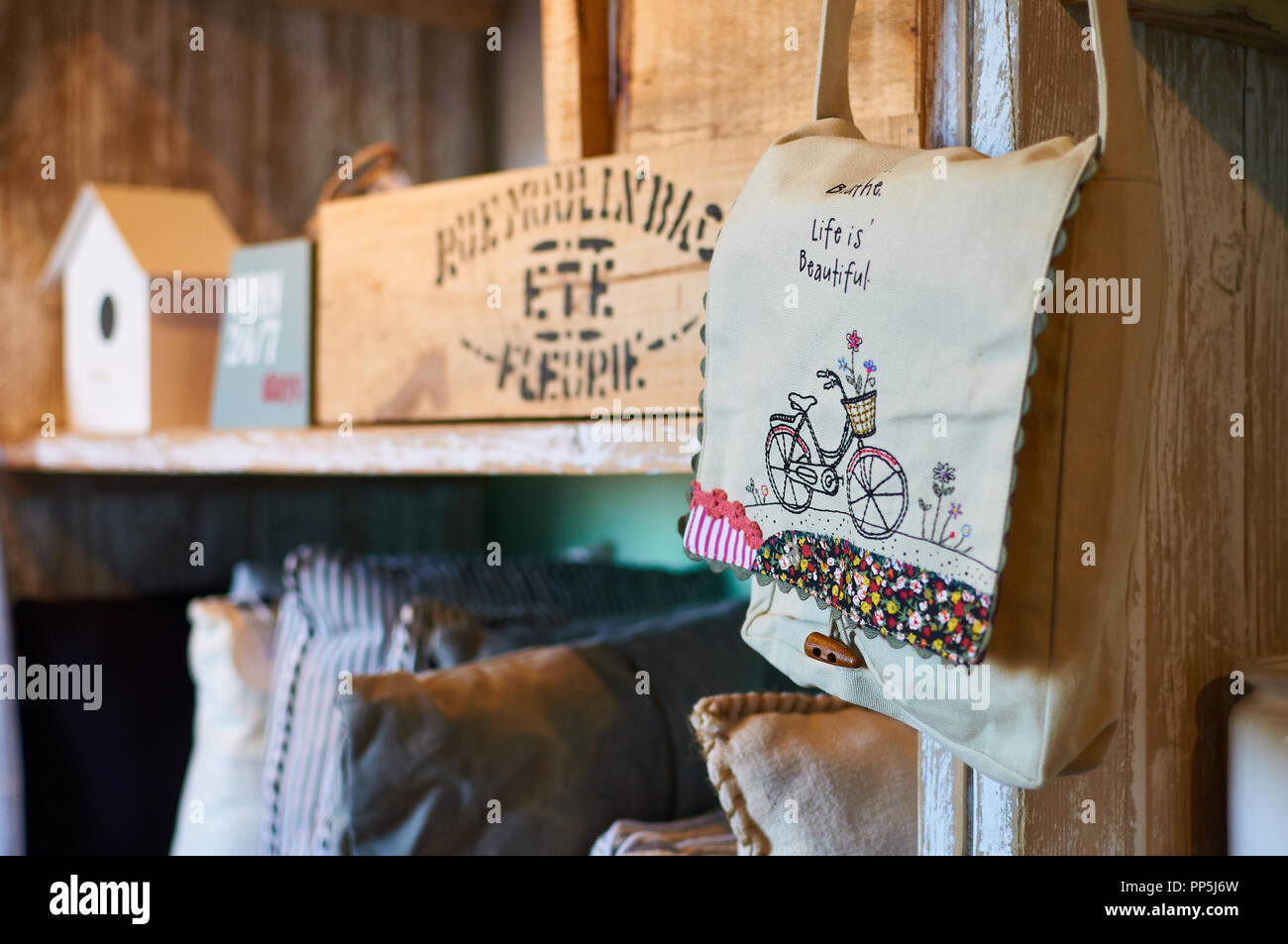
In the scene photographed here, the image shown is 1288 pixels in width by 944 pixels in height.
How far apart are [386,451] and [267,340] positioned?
309mm

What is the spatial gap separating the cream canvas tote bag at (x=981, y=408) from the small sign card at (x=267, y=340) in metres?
0.85

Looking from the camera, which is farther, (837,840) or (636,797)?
(636,797)

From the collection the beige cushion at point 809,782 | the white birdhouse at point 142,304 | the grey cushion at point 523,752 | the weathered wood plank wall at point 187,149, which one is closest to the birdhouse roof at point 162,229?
the white birdhouse at point 142,304

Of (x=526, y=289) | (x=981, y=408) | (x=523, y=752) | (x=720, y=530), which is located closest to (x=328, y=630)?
(x=523, y=752)

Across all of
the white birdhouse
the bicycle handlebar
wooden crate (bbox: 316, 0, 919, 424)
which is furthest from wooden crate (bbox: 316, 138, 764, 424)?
the white birdhouse

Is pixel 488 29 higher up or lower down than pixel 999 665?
higher up

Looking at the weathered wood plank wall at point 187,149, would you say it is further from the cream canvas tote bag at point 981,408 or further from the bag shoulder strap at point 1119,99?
the bag shoulder strap at point 1119,99

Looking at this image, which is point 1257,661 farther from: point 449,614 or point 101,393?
point 101,393

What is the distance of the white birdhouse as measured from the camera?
1675 mm

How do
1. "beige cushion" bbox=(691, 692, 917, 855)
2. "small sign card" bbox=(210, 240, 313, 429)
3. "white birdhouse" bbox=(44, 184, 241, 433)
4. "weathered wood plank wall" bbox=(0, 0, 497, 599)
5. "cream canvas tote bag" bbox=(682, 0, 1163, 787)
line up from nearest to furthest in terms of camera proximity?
1. "cream canvas tote bag" bbox=(682, 0, 1163, 787)
2. "beige cushion" bbox=(691, 692, 917, 855)
3. "small sign card" bbox=(210, 240, 313, 429)
4. "white birdhouse" bbox=(44, 184, 241, 433)
5. "weathered wood plank wall" bbox=(0, 0, 497, 599)

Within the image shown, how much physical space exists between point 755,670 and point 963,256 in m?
0.91

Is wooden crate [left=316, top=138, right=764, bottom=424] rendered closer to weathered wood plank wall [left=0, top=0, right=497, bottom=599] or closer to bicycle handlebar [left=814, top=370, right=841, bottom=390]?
bicycle handlebar [left=814, top=370, right=841, bottom=390]

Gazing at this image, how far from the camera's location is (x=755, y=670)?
4.49 ft
